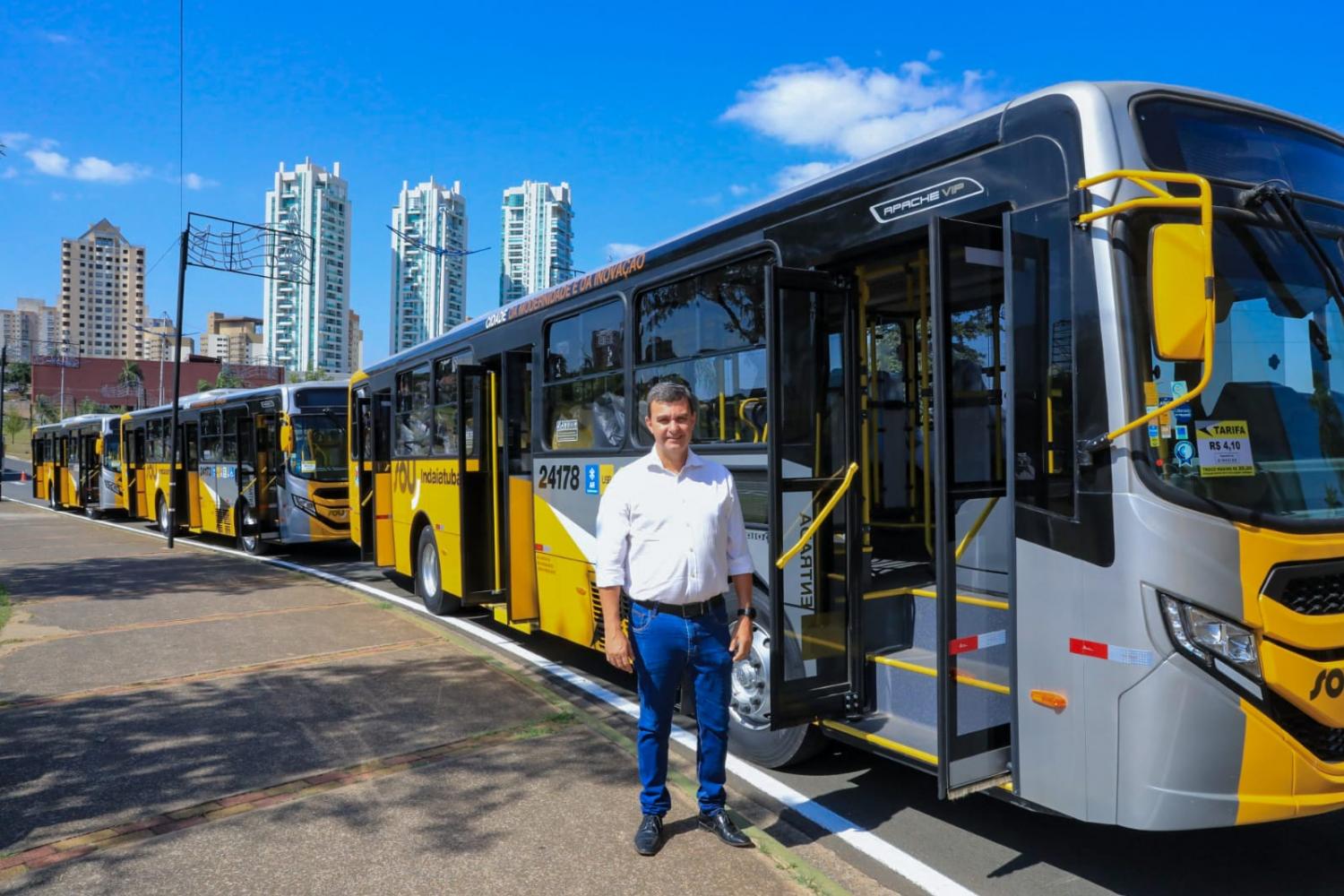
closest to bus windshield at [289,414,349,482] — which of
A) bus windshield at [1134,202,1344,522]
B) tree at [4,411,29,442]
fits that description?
bus windshield at [1134,202,1344,522]

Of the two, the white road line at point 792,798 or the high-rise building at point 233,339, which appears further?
the high-rise building at point 233,339

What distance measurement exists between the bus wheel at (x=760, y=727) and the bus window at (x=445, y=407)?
4584mm

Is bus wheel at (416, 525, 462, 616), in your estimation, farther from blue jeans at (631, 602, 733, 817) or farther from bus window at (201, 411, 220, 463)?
bus window at (201, 411, 220, 463)

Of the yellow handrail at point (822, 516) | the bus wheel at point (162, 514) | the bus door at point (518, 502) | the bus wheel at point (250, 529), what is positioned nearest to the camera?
the yellow handrail at point (822, 516)

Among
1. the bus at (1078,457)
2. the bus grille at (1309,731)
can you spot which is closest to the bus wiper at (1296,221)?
the bus at (1078,457)

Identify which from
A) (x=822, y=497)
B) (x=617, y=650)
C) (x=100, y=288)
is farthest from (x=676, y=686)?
(x=100, y=288)

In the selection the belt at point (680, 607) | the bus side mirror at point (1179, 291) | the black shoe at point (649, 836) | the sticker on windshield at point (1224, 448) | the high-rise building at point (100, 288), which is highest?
the high-rise building at point (100, 288)

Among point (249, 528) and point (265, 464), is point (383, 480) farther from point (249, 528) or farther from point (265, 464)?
point (249, 528)

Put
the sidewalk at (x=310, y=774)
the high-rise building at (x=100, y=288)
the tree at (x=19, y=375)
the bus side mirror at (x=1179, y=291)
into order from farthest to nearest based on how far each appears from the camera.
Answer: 1. the tree at (x=19, y=375)
2. the high-rise building at (x=100, y=288)
3. the sidewalk at (x=310, y=774)
4. the bus side mirror at (x=1179, y=291)

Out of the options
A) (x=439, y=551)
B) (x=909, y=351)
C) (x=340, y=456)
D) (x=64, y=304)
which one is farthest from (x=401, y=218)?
(x=64, y=304)

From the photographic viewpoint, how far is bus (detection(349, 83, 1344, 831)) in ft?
10.3

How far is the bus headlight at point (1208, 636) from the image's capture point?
122 inches

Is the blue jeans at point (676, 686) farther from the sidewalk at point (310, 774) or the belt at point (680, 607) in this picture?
the sidewalk at point (310, 774)

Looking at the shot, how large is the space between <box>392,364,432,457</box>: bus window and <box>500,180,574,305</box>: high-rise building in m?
20.9
